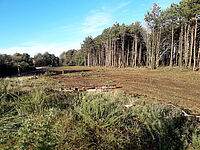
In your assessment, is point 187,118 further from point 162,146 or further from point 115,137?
point 115,137

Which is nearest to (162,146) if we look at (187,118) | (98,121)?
(98,121)

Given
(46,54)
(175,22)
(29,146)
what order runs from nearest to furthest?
(29,146) → (175,22) → (46,54)

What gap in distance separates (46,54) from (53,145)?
278 ft

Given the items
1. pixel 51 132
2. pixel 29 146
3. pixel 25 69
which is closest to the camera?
pixel 29 146

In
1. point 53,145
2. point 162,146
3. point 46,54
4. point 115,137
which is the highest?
point 46,54

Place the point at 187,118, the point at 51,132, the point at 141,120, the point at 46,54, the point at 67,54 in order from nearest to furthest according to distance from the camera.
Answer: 1. the point at 51,132
2. the point at 141,120
3. the point at 187,118
4. the point at 46,54
5. the point at 67,54

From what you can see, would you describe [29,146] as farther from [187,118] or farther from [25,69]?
[25,69]

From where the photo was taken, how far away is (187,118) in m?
3.28

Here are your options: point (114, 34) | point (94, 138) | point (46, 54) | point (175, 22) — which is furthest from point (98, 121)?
point (46, 54)

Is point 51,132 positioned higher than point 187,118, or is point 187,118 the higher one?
point 51,132

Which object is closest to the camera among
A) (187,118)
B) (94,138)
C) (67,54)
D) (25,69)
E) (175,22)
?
(94,138)

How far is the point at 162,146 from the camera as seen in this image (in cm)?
216

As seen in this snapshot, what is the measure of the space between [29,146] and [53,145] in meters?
0.30

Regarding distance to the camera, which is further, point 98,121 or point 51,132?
point 98,121
